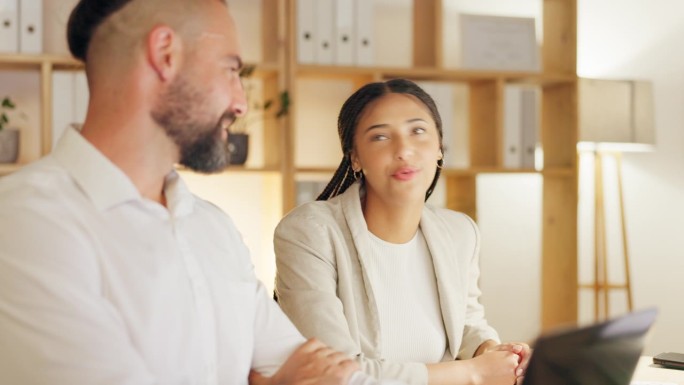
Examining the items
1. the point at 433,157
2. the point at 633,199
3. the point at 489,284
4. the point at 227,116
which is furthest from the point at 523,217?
the point at 227,116

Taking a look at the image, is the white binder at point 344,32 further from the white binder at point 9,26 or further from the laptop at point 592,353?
the laptop at point 592,353

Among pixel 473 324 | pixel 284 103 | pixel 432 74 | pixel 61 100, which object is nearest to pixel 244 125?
pixel 284 103

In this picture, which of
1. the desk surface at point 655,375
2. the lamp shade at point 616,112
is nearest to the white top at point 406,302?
the desk surface at point 655,375

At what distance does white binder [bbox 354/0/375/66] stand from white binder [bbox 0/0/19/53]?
1.39 meters

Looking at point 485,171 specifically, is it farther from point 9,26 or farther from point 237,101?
point 237,101

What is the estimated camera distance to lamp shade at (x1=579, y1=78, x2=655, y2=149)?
4.38 meters

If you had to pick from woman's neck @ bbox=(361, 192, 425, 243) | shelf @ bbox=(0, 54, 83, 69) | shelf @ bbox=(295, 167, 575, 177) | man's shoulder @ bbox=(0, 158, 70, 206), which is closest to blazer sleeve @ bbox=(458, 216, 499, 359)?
woman's neck @ bbox=(361, 192, 425, 243)

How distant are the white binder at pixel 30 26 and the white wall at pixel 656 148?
2.88 m

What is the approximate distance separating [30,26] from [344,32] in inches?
50.5

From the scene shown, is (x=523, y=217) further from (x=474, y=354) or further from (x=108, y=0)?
(x=108, y=0)

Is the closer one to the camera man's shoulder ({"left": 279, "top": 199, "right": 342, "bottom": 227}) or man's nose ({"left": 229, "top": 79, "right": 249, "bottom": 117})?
man's nose ({"left": 229, "top": 79, "right": 249, "bottom": 117})

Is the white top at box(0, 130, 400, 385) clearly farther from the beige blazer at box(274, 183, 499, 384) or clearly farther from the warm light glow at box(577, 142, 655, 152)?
the warm light glow at box(577, 142, 655, 152)

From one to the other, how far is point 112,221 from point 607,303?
13.1ft

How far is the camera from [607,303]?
188 inches
